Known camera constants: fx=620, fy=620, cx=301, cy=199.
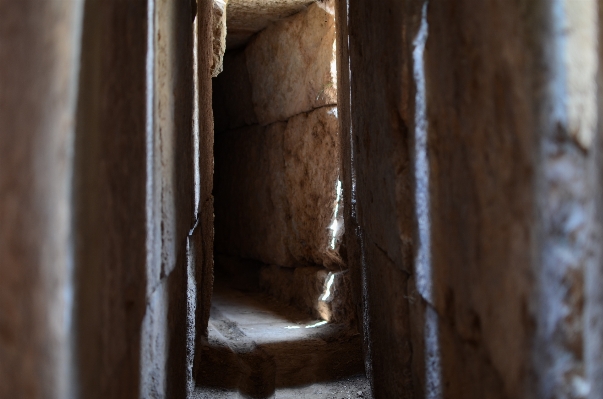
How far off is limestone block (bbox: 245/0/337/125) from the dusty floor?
2274mm

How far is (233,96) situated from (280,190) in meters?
1.52

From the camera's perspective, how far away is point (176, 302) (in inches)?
85.3

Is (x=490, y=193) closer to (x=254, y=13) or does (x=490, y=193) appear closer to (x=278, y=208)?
(x=254, y=13)

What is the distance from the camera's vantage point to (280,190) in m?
5.73

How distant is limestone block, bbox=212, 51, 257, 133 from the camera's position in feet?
20.9

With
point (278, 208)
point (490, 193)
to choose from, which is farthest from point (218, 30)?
point (490, 193)

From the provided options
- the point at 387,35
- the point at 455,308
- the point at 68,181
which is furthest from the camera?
the point at 387,35

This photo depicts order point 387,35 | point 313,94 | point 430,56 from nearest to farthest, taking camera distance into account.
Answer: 1. point 430,56
2. point 387,35
3. point 313,94

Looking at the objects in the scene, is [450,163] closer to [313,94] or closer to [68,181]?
[68,181]

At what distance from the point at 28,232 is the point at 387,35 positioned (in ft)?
4.46

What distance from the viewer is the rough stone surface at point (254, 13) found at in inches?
193

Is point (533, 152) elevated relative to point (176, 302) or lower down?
elevated

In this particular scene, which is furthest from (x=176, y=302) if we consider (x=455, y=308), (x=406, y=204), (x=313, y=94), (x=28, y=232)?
(x=313, y=94)

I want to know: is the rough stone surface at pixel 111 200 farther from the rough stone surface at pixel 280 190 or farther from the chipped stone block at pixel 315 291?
the rough stone surface at pixel 280 190
